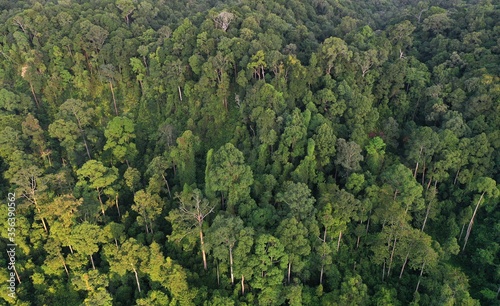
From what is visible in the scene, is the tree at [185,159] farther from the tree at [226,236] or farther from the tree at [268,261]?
the tree at [268,261]

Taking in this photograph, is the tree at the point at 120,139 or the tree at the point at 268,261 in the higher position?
the tree at the point at 120,139

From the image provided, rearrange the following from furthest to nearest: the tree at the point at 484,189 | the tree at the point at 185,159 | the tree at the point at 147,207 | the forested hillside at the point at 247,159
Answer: the tree at the point at 185,159 < the tree at the point at 484,189 < the tree at the point at 147,207 < the forested hillside at the point at 247,159

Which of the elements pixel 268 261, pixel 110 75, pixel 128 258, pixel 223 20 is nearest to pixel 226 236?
pixel 268 261

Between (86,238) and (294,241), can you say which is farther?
(86,238)

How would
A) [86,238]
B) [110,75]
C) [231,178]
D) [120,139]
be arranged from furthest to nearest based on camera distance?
[110,75] → [120,139] → [231,178] → [86,238]

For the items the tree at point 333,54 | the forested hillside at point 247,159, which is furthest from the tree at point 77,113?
the tree at point 333,54

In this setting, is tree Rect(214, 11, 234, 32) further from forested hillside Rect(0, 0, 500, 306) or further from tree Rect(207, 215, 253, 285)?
tree Rect(207, 215, 253, 285)

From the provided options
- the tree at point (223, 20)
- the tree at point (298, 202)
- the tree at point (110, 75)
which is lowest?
the tree at point (298, 202)

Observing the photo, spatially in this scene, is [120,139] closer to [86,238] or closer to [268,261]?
[86,238]
